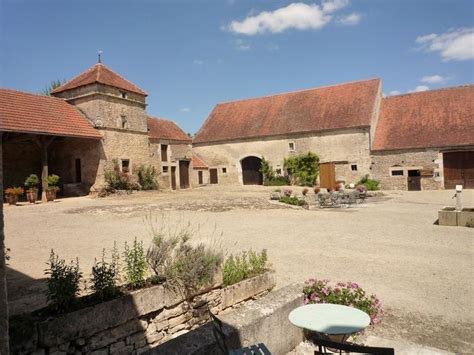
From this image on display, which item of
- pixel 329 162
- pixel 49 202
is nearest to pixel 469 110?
pixel 329 162

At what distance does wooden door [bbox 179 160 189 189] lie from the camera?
25.9 m

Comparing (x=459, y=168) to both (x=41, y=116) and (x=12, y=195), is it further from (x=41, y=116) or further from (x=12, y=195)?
(x=12, y=195)

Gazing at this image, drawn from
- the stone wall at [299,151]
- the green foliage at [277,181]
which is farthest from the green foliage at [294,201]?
the green foliage at [277,181]

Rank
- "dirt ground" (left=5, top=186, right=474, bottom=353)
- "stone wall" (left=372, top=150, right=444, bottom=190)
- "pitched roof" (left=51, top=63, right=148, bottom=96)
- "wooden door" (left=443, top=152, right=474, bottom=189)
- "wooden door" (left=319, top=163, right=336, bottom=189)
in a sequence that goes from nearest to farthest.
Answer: "dirt ground" (left=5, top=186, right=474, bottom=353) → "pitched roof" (left=51, top=63, right=148, bottom=96) → "wooden door" (left=443, top=152, right=474, bottom=189) → "stone wall" (left=372, top=150, right=444, bottom=190) → "wooden door" (left=319, top=163, right=336, bottom=189)

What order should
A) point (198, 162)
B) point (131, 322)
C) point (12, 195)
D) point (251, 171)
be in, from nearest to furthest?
point (131, 322) → point (12, 195) → point (251, 171) → point (198, 162)

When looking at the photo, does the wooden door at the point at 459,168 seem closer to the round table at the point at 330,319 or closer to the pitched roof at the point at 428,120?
the pitched roof at the point at 428,120

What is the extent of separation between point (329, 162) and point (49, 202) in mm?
17018

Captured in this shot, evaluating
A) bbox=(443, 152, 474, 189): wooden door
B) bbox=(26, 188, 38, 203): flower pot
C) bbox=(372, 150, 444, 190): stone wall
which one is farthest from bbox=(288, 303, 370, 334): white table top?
bbox=(443, 152, 474, 189): wooden door

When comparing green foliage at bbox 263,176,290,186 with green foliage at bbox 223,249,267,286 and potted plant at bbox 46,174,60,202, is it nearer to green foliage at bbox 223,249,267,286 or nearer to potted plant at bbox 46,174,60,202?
potted plant at bbox 46,174,60,202

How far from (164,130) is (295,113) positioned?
31.8 feet

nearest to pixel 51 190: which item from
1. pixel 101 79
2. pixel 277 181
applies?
pixel 101 79

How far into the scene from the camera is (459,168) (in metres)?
22.1

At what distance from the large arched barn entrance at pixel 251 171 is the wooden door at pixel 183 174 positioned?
4648 millimetres

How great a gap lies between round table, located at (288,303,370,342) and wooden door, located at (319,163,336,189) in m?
22.1
